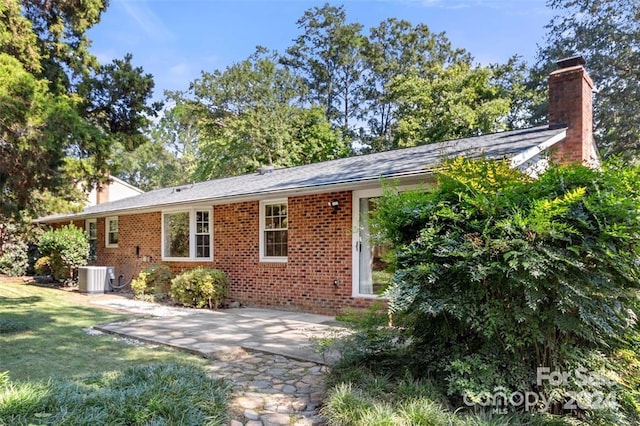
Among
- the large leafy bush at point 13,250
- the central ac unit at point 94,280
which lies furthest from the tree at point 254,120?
the central ac unit at point 94,280

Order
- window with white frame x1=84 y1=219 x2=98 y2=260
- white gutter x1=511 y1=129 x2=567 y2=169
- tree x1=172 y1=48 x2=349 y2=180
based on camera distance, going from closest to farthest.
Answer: white gutter x1=511 y1=129 x2=567 y2=169, window with white frame x1=84 y1=219 x2=98 y2=260, tree x1=172 y1=48 x2=349 y2=180

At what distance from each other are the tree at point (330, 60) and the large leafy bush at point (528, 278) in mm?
26184

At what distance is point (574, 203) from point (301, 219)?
6141 mm

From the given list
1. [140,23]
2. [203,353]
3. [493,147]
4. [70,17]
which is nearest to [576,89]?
[493,147]

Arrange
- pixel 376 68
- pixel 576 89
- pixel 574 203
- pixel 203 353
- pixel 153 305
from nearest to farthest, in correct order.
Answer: pixel 574 203 < pixel 203 353 < pixel 576 89 < pixel 153 305 < pixel 376 68

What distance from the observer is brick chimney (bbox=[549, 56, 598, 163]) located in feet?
27.8

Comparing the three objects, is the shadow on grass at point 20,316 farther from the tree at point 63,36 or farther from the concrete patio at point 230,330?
the tree at point 63,36

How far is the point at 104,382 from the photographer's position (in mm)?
3867

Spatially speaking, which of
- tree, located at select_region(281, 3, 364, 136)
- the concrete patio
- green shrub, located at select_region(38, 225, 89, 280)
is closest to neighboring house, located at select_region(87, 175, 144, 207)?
green shrub, located at select_region(38, 225, 89, 280)

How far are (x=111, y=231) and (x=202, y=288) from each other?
7.33m

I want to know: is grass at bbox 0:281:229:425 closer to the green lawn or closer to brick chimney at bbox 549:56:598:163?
the green lawn

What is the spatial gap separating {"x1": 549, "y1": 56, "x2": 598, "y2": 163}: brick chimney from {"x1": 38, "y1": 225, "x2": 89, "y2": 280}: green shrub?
49.1 feet

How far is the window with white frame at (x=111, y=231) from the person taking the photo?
1493 centimetres

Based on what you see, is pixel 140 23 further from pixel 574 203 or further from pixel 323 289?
pixel 574 203
